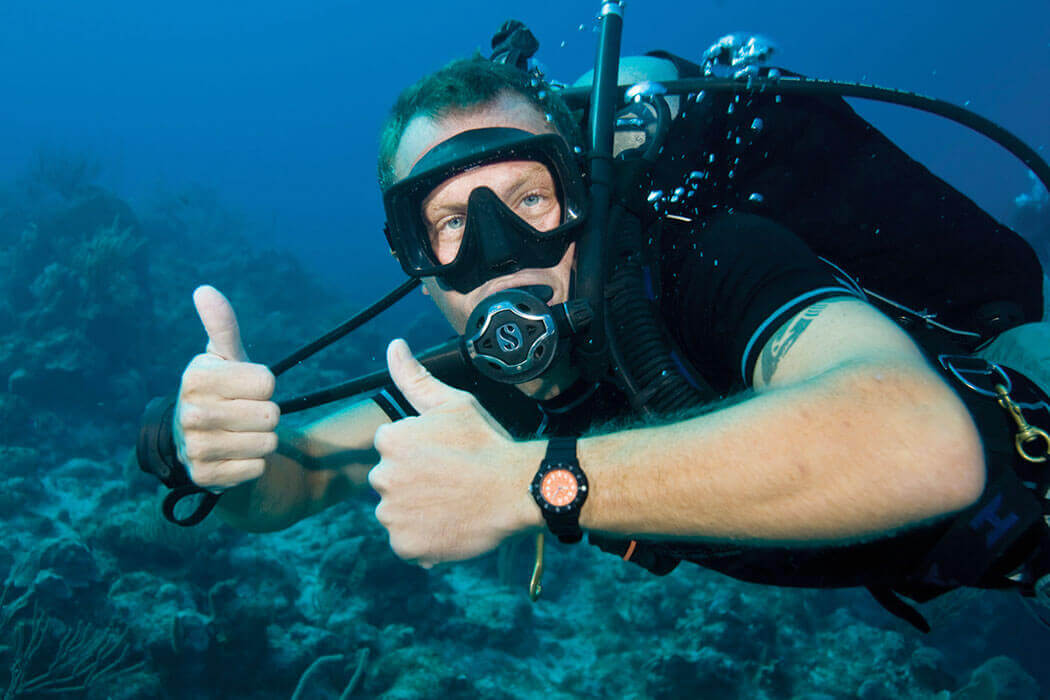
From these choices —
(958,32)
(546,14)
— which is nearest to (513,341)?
(958,32)

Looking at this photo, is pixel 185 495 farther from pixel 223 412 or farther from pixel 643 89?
pixel 643 89

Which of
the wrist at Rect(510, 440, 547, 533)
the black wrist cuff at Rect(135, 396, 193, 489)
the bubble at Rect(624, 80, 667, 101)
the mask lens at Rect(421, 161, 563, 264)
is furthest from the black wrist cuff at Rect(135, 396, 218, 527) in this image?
the bubble at Rect(624, 80, 667, 101)

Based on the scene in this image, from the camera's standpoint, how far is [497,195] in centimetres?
252

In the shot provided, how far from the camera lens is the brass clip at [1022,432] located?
1842 mm

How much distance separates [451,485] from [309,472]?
1.97m

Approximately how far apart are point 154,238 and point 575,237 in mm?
24897

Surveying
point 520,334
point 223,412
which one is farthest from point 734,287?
point 223,412

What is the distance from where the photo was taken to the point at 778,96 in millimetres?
2723

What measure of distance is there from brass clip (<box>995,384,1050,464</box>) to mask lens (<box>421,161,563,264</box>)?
72.8 inches

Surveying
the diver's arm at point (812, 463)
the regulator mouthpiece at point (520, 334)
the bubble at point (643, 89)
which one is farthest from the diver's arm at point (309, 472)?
the bubble at point (643, 89)

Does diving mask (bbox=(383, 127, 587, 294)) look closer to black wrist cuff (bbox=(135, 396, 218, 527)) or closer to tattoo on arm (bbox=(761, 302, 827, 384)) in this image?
tattoo on arm (bbox=(761, 302, 827, 384))

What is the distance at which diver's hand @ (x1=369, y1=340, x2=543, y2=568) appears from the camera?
4.72 feet

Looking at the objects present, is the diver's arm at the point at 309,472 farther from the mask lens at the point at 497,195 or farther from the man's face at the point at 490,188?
the mask lens at the point at 497,195

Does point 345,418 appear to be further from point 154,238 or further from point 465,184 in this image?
point 154,238
